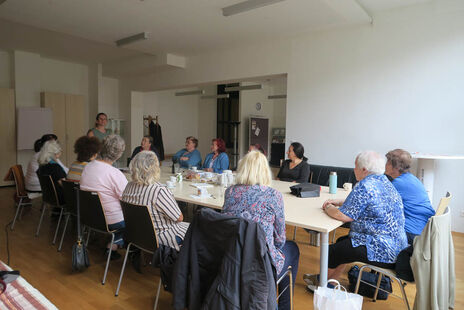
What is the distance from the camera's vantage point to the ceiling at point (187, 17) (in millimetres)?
4148

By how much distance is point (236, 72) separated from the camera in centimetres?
610

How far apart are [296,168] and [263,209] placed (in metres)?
2.40

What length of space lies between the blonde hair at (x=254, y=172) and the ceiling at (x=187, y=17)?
275 centimetres

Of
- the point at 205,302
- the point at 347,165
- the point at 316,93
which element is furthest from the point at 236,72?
the point at 205,302

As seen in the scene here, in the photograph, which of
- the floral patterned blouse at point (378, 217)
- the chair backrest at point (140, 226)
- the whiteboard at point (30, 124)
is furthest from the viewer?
the whiteboard at point (30, 124)

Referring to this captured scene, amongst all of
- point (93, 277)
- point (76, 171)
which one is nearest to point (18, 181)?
point (76, 171)

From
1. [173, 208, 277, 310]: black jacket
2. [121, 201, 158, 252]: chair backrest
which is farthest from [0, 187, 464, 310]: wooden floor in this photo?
[173, 208, 277, 310]: black jacket

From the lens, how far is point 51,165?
3.96 metres

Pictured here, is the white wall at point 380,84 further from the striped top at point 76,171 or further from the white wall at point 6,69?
the white wall at point 6,69

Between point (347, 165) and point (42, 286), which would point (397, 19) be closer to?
point (347, 165)

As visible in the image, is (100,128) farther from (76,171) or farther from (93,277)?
(93,277)

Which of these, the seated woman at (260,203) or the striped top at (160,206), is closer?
the seated woman at (260,203)

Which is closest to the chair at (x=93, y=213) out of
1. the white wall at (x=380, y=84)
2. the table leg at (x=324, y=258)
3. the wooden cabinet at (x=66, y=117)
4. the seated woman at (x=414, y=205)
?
the table leg at (x=324, y=258)

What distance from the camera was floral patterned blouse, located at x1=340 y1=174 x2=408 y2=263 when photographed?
218cm
